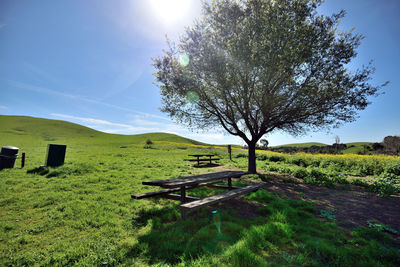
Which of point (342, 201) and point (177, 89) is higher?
point (177, 89)

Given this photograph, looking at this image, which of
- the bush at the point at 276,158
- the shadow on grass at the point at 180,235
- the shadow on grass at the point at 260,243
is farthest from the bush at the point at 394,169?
the shadow on grass at the point at 180,235

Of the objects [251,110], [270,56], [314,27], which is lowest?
[251,110]

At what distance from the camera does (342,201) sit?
22.1ft

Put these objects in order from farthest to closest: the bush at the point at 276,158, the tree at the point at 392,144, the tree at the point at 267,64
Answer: the tree at the point at 392,144, the bush at the point at 276,158, the tree at the point at 267,64

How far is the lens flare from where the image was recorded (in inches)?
436

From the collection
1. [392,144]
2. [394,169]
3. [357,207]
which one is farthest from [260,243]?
[392,144]

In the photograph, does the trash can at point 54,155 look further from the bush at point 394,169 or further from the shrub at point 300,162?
the bush at point 394,169

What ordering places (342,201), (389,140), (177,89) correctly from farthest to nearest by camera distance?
(389,140)
(177,89)
(342,201)

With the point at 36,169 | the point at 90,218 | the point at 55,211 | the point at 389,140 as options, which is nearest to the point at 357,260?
the point at 90,218

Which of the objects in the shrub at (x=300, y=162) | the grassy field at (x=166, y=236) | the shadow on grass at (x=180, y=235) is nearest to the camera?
the grassy field at (x=166, y=236)

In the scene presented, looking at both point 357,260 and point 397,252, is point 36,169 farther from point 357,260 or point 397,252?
point 397,252

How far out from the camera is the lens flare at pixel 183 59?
1108cm

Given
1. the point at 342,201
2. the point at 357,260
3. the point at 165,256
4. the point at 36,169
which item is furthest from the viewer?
the point at 36,169

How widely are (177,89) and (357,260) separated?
10810 mm
